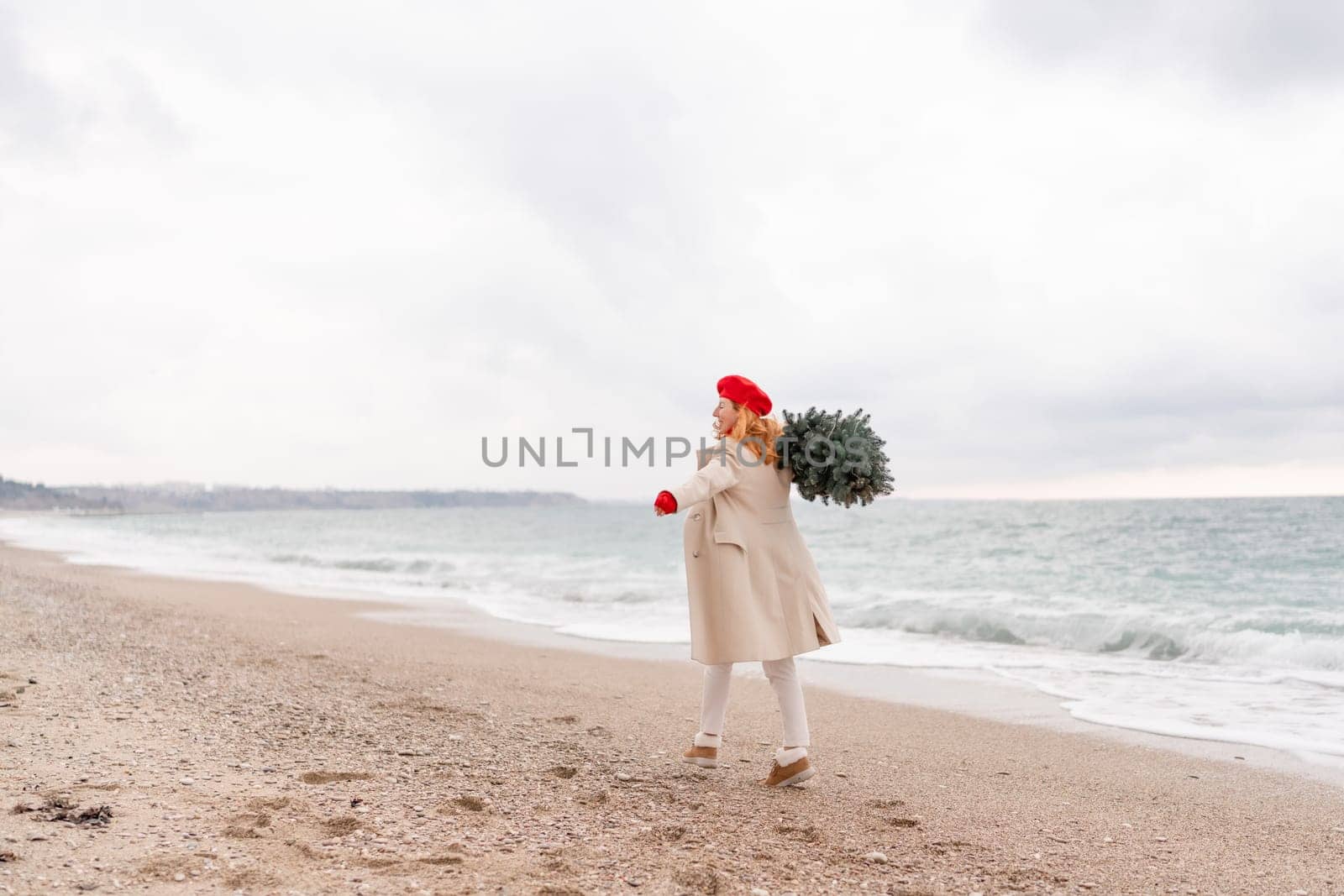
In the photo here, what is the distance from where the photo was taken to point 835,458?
15.6 ft

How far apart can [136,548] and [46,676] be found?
3119cm

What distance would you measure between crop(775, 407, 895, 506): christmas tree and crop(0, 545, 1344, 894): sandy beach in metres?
1.56

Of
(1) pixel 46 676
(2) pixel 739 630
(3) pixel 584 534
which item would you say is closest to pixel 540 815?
(2) pixel 739 630

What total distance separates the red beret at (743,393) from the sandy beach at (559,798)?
1980 millimetres

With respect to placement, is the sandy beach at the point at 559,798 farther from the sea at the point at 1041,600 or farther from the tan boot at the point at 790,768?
the sea at the point at 1041,600

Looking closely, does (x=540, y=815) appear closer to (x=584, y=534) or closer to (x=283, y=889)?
(x=283, y=889)

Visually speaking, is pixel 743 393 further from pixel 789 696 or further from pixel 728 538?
pixel 789 696

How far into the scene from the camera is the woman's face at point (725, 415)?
486 cm

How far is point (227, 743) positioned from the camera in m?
4.94

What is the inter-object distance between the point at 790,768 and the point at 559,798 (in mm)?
1219

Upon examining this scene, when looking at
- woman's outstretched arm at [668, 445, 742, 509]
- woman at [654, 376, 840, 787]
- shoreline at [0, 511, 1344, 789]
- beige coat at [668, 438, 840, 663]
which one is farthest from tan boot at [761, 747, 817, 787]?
shoreline at [0, 511, 1344, 789]

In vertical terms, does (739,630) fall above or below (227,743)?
above

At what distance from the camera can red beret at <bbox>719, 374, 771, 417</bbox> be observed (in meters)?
4.88

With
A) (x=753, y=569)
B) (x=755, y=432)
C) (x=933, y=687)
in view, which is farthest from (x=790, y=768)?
(x=933, y=687)
